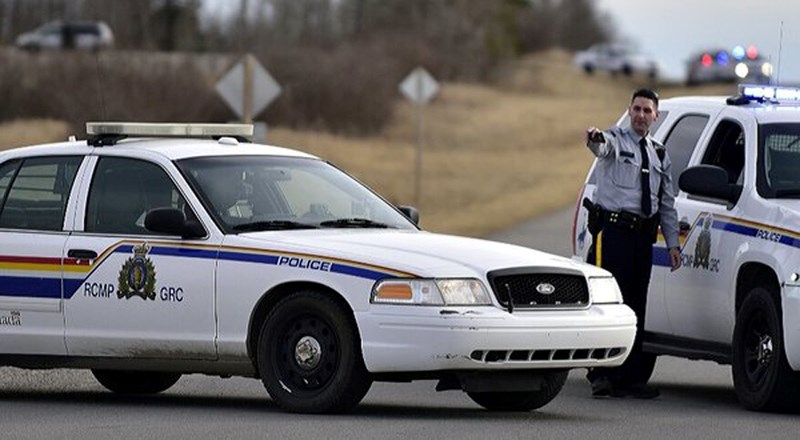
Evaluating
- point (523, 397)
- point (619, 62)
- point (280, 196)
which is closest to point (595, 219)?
point (523, 397)

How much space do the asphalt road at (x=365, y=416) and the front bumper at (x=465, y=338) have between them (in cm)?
31

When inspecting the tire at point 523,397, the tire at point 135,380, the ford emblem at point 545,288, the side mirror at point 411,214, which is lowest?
the tire at point 135,380

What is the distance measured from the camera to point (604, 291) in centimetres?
1111

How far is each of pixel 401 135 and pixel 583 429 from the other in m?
58.8

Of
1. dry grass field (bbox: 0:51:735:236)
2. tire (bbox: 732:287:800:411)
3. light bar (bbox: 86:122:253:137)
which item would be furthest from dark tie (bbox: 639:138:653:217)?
dry grass field (bbox: 0:51:735:236)

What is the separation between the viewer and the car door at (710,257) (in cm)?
1237

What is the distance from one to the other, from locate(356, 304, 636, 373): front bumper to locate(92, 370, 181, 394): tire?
233 cm

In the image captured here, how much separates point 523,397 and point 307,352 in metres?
1.35

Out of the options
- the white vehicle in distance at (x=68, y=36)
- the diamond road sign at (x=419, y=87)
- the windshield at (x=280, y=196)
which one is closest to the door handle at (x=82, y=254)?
the windshield at (x=280, y=196)

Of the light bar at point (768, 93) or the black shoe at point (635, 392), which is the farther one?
the light bar at point (768, 93)

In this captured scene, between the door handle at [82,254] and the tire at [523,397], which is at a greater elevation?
the door handle at [82,254]

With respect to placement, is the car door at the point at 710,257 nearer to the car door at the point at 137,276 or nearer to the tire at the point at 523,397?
the tire at the point at 523,397

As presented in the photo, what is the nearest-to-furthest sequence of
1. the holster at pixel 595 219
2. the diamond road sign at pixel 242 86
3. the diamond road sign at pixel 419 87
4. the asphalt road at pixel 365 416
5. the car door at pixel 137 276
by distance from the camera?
1. the asphalt road at pixel 365 416
2. the car door at pixel 137 276
3. the holster at pixel 595 219
4. the diamond road sign at pixel 242 86
5. the diamond road sign at pixel 419 87

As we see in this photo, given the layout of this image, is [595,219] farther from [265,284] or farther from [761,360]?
[265,284]
